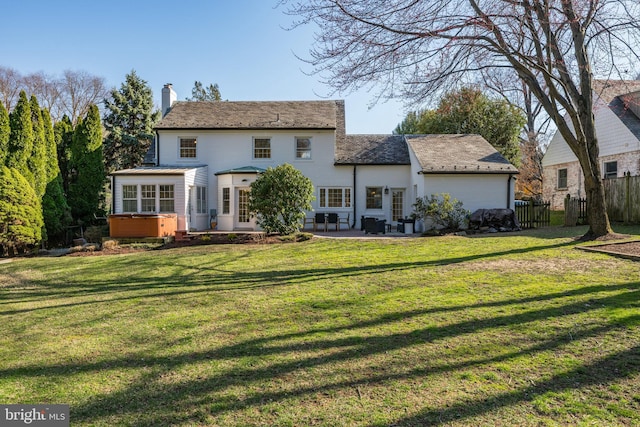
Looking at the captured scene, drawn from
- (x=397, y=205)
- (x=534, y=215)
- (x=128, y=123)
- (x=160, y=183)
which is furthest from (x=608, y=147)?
(x=128, y=123)

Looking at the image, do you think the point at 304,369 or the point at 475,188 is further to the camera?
the point at 475,188

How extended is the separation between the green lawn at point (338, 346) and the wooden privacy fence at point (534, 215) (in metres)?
9.53

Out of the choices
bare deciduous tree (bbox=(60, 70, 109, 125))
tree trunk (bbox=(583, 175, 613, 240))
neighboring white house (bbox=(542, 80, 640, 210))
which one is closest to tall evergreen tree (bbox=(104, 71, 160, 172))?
bare deciduous tree (bbox=(60, 70, 109, 125))

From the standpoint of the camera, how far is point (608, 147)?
21.4 m

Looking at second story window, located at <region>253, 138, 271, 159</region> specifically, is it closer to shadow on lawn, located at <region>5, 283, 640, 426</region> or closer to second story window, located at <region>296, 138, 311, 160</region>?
second story window, located at <region>296, 138, 311, 160</region>

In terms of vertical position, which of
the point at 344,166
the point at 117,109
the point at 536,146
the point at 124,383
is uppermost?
the point at 117,109

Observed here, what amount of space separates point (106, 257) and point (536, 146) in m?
32.9

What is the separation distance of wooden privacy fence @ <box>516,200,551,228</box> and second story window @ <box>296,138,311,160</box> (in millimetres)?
11048

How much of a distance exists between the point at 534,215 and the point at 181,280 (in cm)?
1581

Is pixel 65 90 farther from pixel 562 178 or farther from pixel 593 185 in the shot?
pixel 562 178

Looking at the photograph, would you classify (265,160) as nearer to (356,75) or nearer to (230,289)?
(356,75)

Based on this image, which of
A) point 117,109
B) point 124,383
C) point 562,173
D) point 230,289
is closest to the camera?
point 124,383

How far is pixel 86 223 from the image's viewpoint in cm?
1827

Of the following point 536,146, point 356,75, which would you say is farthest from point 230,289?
point 536,146
